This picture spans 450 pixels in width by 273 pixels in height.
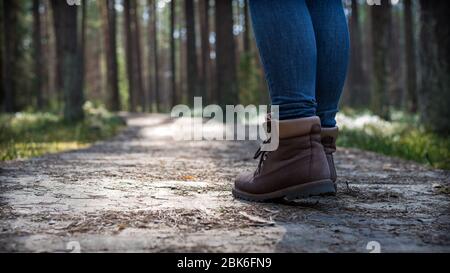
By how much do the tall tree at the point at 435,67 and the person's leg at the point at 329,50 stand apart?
5158 mm

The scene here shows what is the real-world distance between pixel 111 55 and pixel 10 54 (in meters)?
6.18

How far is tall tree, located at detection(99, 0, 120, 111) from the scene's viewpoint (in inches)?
930

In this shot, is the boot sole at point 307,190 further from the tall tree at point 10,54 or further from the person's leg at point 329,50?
the tall tree at point 10,54

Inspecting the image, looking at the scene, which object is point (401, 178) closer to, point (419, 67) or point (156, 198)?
point (156, 198)

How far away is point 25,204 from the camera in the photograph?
1866mm

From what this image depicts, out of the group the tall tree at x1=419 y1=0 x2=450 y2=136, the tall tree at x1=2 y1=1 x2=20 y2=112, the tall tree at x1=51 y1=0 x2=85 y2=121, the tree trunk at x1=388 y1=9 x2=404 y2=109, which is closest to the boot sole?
the tall tree at x1=419 y1=0 x2=450 y2=136

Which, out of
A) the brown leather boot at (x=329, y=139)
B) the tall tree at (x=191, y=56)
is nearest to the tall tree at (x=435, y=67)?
the brown leather boot at (x=329, y=139)

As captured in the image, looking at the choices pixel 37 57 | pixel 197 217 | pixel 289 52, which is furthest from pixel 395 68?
pixel 197 217

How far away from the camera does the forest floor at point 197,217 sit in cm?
138

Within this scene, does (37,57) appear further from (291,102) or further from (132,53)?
(291,102)

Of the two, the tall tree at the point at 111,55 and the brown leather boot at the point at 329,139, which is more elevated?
the tall tree at the point at 111,55

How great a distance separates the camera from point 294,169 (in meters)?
2.03

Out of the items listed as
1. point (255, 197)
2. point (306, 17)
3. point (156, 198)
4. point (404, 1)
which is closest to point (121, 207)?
point (156, 198)

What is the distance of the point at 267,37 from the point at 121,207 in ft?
3.02
